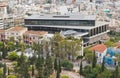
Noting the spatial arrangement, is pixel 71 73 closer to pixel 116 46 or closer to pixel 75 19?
pixel 116 46

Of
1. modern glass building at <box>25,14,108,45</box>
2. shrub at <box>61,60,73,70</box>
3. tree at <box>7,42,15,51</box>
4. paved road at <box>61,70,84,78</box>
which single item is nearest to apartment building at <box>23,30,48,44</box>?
tree at <box>7,42,15,51</box>

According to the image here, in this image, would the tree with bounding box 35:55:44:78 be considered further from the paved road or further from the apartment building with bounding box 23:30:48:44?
the apartment building with bounding box 23:30:48:44

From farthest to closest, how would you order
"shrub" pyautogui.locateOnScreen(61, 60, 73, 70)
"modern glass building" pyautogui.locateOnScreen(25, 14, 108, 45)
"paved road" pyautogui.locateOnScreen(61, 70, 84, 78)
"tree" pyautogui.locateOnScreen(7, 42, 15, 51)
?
1. "modern glass building" pyautogui.locateOnScreen(25, 14, 108, 45)
2. "tree" pyautogui.locateOnScreen(7, 42, 15, 51)
3. "shrub" pyautogui.locateOnScreen(61, 60, 73, 70)
4. "paved road" pyautogui.locateOnScreen(61, 70, 84, 78)

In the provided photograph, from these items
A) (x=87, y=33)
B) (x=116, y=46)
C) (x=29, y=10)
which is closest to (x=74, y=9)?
(x=29, y=10)

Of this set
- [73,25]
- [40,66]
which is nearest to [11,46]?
[40,66]

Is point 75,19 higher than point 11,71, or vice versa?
point 75,19

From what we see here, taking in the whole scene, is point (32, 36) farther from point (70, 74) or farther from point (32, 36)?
point (70, 74)
